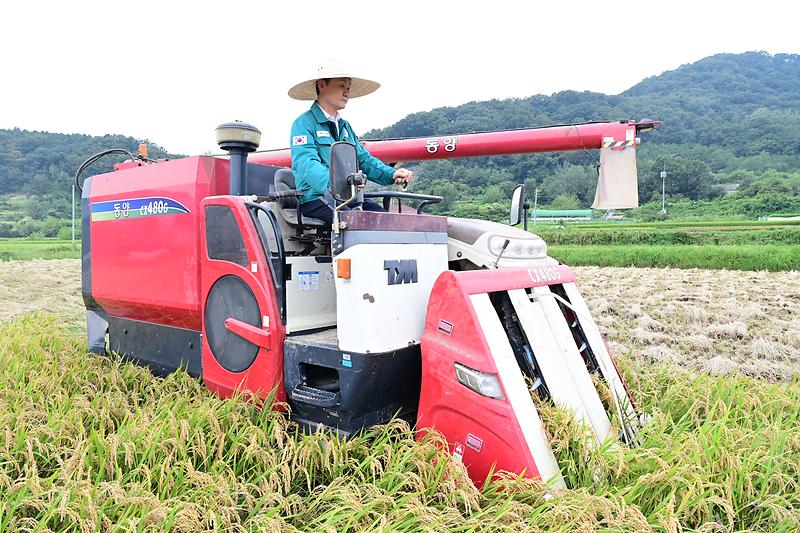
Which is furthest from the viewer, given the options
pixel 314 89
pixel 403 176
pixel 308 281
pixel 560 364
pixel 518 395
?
pixel 314 89

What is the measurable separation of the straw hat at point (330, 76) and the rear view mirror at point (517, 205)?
3.95 feet

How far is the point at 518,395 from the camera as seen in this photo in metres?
2.32

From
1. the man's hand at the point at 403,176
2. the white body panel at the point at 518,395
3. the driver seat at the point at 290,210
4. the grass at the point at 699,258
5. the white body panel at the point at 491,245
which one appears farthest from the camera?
the grass at the point at 699,258

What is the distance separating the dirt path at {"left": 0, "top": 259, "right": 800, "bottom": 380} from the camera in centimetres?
551

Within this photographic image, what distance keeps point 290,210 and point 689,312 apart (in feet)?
21.1

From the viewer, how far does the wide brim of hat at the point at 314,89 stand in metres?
3.48

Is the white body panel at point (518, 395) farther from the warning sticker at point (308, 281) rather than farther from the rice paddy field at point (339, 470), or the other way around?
the warning sticker at point (308, 281)

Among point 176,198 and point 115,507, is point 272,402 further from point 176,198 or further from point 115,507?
point 176,198

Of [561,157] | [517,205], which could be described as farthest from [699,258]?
[517,205]

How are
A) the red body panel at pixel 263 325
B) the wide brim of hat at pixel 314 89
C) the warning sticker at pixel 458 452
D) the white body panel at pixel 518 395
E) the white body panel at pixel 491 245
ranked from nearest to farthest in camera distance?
the white body panel at pixel 518 395
the warning sticker at pixel 458 452
the red body panel at pixel 263 325
the white body panel at pixel 491 245
the wide brim of hat at pixel 314 89

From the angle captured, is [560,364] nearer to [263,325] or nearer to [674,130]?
[263,325]

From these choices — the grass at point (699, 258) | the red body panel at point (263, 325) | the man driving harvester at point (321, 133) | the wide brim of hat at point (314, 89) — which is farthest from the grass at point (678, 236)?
the red body panel at point (263, 325)

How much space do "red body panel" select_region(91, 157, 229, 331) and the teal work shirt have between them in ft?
2.20

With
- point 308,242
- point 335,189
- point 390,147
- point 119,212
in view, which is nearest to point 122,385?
point 119,212
